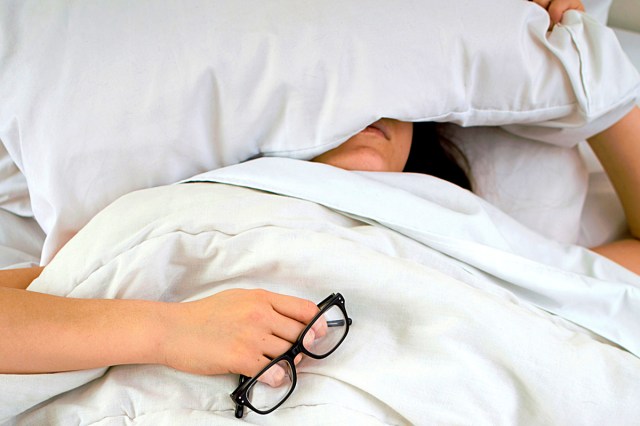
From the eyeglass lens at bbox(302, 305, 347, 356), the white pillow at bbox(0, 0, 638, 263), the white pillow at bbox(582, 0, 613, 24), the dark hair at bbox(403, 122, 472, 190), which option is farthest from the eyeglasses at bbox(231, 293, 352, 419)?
the white pillow at bbox(582, 0, 613, 24)

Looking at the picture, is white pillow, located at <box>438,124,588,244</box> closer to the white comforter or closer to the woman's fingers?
the white comforter

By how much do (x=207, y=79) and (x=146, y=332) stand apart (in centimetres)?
33

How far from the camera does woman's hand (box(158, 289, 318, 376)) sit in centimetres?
65

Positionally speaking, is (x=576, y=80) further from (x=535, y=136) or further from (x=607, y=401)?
(x=607, y=401)

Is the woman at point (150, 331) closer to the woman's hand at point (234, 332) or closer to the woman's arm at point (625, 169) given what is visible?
the woman's hand at point (234, 332)

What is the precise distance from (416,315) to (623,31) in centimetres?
98

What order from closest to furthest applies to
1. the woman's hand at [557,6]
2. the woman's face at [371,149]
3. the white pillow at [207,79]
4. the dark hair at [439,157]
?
the white pillow at [207,79]
the woman's face at [371,149]
the woman's hand at [557,6]
the dark hair at [439,157]

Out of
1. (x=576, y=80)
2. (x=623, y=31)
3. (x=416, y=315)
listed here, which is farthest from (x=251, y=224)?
(x=623, y=31)

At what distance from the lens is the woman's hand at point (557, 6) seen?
1.04 meters

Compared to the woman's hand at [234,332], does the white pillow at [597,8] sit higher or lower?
higher

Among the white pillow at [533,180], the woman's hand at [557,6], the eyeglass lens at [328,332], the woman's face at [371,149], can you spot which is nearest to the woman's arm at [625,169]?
the white pillow at [533,180]

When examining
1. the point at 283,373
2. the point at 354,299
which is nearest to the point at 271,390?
the point at 283,373

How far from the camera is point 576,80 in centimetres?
93

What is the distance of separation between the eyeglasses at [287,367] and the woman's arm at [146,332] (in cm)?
1
